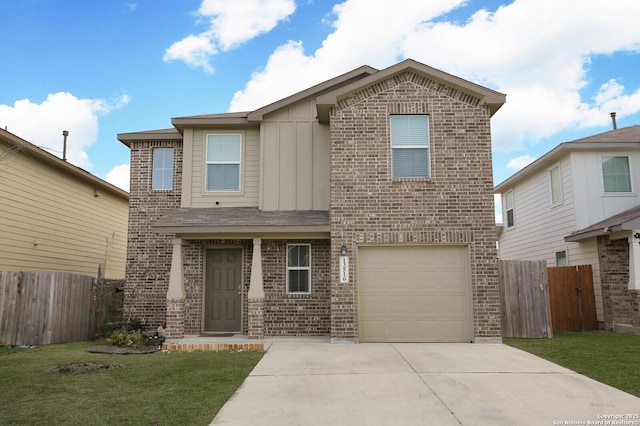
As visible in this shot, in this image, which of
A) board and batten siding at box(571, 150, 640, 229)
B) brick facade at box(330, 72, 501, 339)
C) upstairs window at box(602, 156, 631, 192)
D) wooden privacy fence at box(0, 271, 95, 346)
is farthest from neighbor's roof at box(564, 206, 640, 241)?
wooden privacy fence at box(0, 271, 95, 346)

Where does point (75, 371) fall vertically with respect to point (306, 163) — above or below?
below

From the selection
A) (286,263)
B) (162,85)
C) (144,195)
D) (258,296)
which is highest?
(162,85)

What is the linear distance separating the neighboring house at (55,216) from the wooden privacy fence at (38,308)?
208 cm

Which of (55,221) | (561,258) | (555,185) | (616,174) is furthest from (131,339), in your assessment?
(616,174)

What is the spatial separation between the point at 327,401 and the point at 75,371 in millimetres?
4381

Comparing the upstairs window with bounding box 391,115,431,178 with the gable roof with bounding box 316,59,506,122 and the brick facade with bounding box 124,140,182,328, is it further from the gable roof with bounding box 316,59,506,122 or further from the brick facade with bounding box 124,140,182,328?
the brick facade with bounding box 124,140,182,328

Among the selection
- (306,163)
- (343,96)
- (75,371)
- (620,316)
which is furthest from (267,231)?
(620,316)

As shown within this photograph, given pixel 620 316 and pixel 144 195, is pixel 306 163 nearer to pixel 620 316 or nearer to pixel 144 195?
pixel 144 195

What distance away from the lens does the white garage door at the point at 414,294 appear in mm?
11422

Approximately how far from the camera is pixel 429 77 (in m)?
12.0

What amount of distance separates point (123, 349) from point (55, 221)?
6718mm

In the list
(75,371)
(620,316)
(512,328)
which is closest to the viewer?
(75,371)

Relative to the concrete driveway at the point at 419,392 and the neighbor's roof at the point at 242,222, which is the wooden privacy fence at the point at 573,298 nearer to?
the concrete driveway at the point at 419,392

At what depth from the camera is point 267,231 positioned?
11.7m
